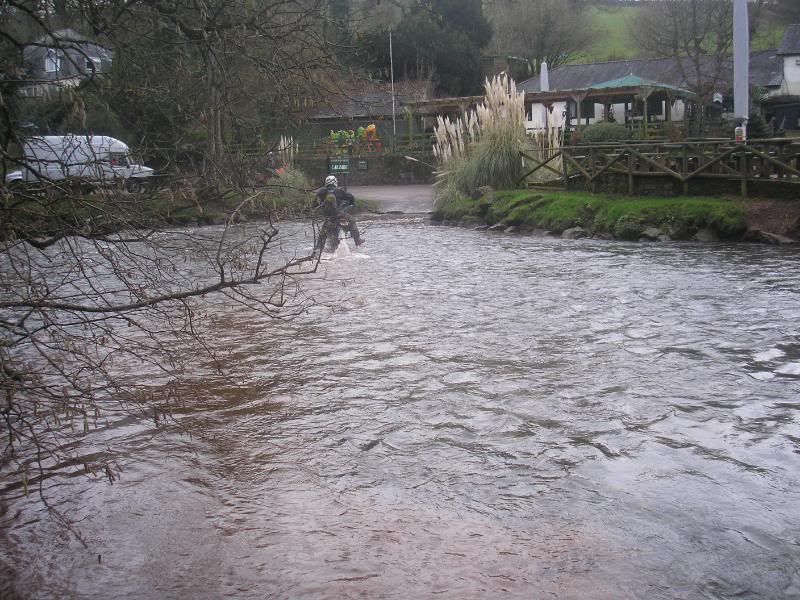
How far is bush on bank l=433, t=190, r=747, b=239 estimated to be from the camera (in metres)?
16.7

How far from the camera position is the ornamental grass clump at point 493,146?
22.5 meters

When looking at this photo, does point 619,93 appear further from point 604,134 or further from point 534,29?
point 534,29

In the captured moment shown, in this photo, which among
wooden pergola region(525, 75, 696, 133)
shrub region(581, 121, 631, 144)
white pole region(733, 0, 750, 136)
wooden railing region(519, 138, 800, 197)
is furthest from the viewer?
wooden pergola region(525, 75, 696, 133)

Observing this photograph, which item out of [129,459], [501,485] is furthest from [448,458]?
[129,459]

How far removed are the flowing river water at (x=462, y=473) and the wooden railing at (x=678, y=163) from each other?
7095 mm

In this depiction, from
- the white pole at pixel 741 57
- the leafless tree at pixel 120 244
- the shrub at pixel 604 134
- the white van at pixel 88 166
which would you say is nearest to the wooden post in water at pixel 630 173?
the white pole at pixel 741 57

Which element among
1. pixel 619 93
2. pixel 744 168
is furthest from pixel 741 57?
pixel 619 93

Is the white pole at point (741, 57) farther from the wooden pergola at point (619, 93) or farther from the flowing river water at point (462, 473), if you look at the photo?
the wooden pergola at point (619, 93)

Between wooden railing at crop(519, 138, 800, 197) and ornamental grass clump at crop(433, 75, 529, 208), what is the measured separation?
46 cm

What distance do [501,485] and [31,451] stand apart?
330 centimetres

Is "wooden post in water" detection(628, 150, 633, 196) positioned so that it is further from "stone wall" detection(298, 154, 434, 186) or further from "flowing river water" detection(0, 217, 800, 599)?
"stone wall" detection(298, 154, 434, 186)

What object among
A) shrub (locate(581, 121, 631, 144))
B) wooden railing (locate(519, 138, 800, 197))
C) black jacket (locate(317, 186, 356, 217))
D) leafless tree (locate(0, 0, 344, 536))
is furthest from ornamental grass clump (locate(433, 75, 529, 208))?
leafless tree (locate(0, 0, 344, 536))

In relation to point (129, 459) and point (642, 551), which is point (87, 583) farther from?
point (642, 551)

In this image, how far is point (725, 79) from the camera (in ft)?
145
